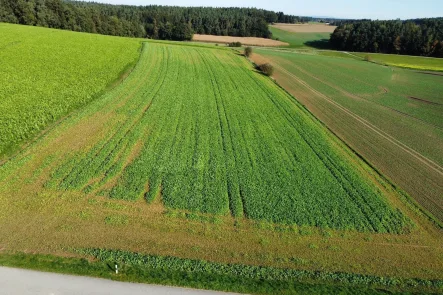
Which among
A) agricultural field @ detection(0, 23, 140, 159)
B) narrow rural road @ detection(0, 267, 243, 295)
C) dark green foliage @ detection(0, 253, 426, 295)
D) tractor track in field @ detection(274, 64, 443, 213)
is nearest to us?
narrow rural road @ detection(0, 267, 243, 295)

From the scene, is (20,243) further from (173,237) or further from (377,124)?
(377,124)

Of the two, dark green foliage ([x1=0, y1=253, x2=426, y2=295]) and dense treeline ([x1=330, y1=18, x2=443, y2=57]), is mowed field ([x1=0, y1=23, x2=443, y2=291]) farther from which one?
dense treeline ([x1=330, y1=18, x2=443, y2=57])

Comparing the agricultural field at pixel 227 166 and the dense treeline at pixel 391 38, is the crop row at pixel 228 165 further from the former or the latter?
the dense treeline at pixel 391 38

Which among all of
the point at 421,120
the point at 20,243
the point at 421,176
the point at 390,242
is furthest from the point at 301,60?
the point at 20,243

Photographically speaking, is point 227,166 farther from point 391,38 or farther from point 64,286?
point 391,38

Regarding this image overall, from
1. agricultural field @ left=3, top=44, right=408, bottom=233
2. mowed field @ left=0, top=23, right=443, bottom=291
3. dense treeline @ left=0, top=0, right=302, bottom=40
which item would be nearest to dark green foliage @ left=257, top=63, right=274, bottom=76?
agricultural field @ left=3, top=44, right=408, bottom=233

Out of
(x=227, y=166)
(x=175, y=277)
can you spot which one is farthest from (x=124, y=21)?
(x=175, y=277)

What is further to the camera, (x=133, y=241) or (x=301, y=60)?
(x=301, y=60)
